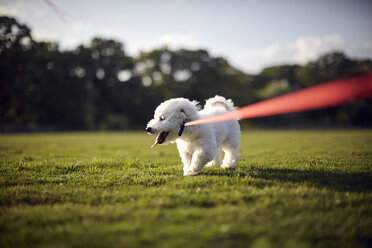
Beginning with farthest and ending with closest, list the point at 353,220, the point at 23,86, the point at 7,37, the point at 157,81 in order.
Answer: the point at 157,81, the point at 23,86, the point at 7,37, the point at 353,220

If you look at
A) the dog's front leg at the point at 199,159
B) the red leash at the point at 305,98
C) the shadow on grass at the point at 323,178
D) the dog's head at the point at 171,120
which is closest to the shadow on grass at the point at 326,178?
the shadow on grass at the point at 323,178

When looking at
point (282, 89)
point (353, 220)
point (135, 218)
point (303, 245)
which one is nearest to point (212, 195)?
point (135, 218)

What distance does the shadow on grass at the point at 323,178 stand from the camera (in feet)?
12.8

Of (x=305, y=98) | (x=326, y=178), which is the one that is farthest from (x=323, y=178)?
(x=305, y=98)

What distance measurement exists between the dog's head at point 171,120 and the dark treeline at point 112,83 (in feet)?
135

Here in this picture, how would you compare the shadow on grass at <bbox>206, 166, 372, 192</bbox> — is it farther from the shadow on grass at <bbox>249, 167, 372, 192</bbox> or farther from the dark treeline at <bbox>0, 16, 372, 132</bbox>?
the dark treeline at <bbox>0, 16, 372, 132</bbox>

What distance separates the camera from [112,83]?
4997cm

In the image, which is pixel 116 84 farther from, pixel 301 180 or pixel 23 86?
pixel 301 180

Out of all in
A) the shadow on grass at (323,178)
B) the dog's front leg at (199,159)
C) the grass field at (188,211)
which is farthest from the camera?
the dog's front leg at (199,159)

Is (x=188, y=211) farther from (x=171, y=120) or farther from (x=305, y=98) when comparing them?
(x=305, y=98)

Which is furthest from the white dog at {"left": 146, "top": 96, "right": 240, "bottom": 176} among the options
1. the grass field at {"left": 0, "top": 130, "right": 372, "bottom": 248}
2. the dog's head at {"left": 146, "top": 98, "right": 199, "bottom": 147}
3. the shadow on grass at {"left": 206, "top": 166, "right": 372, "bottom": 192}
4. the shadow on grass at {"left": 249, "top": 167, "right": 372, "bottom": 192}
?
the shadow on grass at {"left": 249, "top": 167, "right": 372, "bottom": 192}

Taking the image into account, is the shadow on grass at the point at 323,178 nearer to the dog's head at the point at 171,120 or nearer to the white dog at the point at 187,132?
the white dog at the point at 187,132

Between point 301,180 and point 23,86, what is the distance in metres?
47.9

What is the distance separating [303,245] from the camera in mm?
2076
